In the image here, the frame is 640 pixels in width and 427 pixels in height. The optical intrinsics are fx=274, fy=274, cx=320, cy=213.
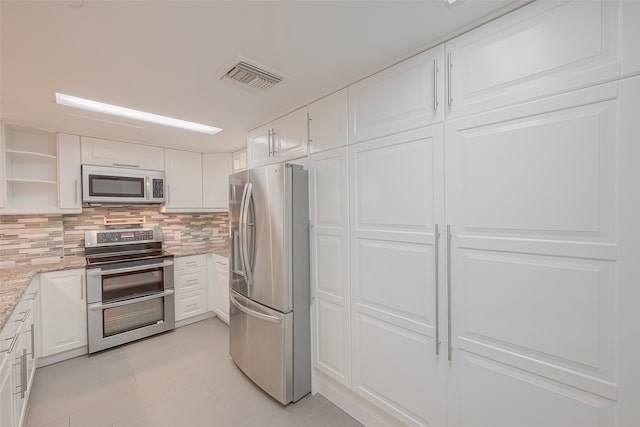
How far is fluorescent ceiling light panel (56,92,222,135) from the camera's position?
2125mm

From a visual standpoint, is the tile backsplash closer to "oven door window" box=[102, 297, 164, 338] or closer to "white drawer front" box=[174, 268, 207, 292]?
"white drawer front" box=[174, 268, 207, 292]

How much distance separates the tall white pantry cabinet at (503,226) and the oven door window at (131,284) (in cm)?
246

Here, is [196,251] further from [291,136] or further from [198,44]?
[198,44]

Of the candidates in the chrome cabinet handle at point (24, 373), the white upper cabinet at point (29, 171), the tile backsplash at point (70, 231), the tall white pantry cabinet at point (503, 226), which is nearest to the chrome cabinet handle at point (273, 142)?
the tall white pantry cabinet at point (503, 226)

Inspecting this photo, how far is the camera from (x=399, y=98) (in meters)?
1.58

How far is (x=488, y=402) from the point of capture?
50.5 inches

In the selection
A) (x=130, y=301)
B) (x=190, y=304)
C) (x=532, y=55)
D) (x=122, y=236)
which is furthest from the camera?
(x=190, y=304)

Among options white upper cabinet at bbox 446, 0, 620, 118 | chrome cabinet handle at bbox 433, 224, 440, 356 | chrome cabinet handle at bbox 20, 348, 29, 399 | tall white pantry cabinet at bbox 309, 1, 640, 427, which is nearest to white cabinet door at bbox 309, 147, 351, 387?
tall white pantry cabinet at bbox 309, 1, 640, 427

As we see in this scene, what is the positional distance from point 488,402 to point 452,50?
1.70 m

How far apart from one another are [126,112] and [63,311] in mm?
1969

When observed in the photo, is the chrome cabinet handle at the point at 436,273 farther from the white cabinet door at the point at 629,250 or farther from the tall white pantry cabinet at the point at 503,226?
the white cabinet door at the point at 629,250

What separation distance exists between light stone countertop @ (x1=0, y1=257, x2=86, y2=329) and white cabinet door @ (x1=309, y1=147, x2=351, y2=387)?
66.8 inches

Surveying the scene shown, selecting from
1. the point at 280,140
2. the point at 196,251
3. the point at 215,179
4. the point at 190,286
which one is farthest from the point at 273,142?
the point at 190,286

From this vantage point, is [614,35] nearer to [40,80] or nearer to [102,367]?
[40,80]
